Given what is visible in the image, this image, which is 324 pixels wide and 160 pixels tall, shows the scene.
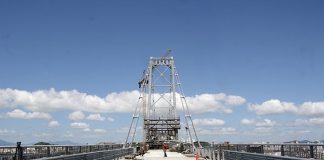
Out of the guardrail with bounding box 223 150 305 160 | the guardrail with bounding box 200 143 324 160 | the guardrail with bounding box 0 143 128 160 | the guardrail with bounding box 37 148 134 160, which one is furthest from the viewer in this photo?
the guardrail with bounding box 37 148 134 160

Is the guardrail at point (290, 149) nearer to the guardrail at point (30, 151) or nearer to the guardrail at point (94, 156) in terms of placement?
the guardrail at point (94, 156)

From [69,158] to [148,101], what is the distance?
6829cm

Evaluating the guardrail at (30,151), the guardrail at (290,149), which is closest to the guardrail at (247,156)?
the guardrail at (290,149)

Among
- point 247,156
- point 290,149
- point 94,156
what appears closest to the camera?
point 290,149

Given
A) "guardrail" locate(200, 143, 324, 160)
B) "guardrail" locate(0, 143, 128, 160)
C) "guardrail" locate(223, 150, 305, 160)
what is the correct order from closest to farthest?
"guardrail" locate(200, 143, 324, 160) < "guardrail" locate(223, 150, 305, 160) < "guardrail" locate(0, 143, 128, 160)

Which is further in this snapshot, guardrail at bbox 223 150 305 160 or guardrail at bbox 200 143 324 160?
guardrail at bbox 223 150 305 160

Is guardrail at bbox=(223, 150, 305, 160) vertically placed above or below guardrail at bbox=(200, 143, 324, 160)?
below

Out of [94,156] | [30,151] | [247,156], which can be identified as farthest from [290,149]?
[94,156]

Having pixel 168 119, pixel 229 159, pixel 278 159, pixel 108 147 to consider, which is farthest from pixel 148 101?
pixel 278 159

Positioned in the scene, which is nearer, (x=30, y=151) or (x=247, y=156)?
(x=30, y=151)

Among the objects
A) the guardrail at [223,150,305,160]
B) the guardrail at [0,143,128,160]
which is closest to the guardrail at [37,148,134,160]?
the guardrail at [0,143,128,160]

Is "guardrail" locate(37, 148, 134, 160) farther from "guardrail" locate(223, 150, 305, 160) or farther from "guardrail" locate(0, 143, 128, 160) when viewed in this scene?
"guardrail" locate(223, 150, 305, 160)

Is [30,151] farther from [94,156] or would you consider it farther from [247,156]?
[247,156]

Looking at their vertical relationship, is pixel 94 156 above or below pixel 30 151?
below
